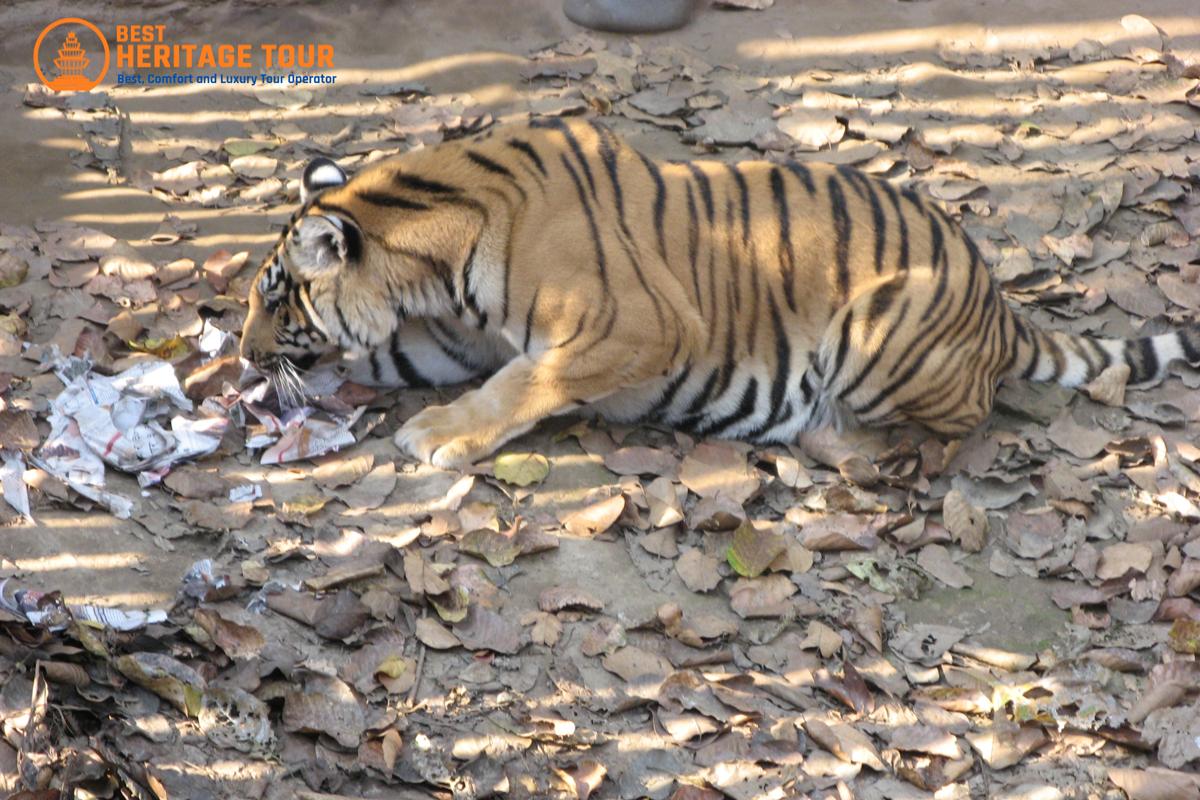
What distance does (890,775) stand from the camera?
3795 mm

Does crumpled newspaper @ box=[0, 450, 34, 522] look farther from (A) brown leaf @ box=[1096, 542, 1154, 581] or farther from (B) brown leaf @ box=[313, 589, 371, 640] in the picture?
(A) brown leaf @ box=[1096, 542, 1154, 581]

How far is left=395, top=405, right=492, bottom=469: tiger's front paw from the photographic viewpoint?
461cm

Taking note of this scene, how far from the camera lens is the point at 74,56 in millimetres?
6406

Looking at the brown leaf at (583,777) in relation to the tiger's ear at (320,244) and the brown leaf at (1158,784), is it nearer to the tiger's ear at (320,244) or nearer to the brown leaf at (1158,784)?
the brown leaf at (1158,784)

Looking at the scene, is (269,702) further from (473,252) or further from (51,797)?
(473,252)

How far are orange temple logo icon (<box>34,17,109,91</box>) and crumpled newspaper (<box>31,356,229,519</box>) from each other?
7.12 ft

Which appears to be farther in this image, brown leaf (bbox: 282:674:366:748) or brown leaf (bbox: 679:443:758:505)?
brown leaf (bbox: 679:443:758:505)

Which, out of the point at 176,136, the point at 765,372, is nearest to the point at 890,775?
the point at 765,372

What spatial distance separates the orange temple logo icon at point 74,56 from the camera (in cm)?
629

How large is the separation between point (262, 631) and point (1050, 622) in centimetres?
246

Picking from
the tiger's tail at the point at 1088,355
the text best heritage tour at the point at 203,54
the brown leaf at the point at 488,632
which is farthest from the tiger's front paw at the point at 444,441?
the text best heritage tour at the point at 203,54

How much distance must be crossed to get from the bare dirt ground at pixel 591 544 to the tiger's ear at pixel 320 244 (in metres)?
0.57

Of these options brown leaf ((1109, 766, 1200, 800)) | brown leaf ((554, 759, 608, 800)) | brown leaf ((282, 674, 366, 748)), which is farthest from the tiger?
brown leaf ((1109, 766, 1200, 800))

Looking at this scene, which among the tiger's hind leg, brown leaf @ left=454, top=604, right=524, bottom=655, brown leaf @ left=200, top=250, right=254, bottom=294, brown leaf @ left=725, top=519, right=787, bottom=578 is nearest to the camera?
brown leaf @ left=454, top=604, right=524, bottom=655
